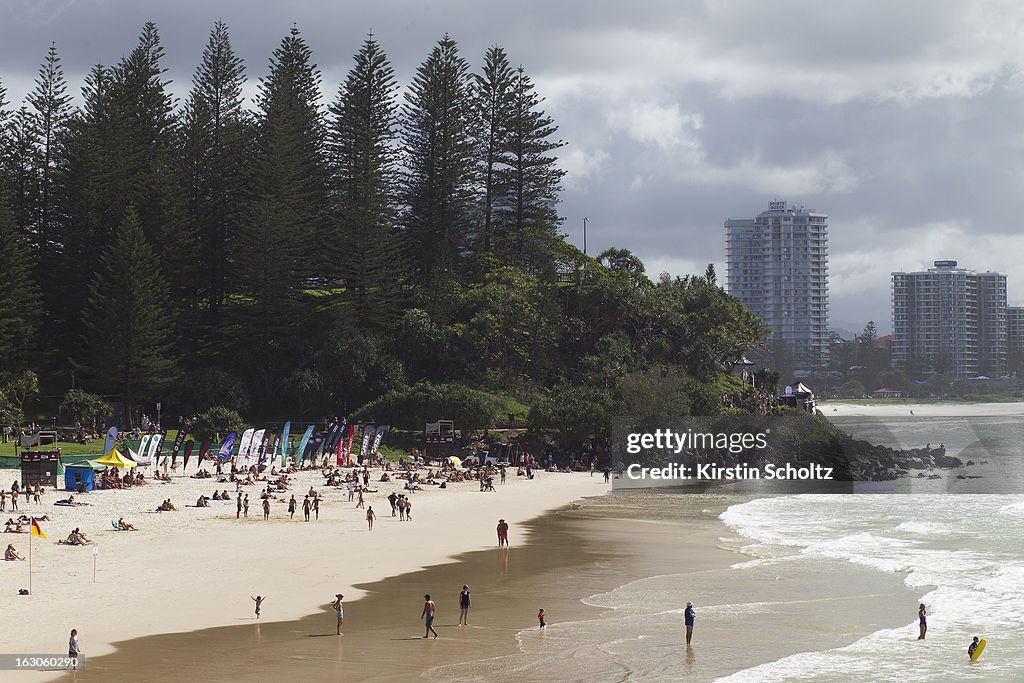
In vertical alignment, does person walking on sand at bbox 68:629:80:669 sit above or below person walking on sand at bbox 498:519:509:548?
below

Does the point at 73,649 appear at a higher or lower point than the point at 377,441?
lower

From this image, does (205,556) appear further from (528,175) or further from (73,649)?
(528,175)

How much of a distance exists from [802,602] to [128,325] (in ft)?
112

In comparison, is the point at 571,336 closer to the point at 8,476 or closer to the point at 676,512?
the point at 676,512

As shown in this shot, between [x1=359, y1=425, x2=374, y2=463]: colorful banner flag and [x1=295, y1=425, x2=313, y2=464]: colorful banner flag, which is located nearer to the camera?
[x1=295, y1=425, x2=313, y2=464]: colorful banner flag

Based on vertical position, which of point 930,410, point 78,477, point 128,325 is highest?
point 128,325

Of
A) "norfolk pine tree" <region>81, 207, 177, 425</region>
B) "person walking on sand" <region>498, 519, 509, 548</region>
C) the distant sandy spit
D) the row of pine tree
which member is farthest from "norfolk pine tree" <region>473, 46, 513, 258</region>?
the distant sandy spit

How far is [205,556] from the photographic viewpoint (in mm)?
23016

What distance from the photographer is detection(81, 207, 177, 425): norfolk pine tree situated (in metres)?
46.8

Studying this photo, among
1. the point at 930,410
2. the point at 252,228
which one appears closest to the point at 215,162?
the point at 252,228

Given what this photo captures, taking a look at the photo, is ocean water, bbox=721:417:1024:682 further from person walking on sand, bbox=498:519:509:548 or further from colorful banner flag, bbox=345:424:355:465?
colorful banner flag, bbox=345:424:355:465

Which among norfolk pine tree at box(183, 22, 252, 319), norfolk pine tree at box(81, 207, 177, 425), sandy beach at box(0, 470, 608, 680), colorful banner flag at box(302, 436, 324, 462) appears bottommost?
sandy beach at box(0, 470, 608, 680)

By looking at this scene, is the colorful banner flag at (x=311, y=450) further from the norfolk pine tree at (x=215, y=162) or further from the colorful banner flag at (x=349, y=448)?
the norfolk pine tree at (x=215, y=162)

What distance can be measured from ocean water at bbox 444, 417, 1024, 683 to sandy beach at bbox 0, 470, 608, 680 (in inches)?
168
